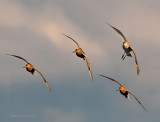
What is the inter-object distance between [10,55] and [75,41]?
9.35 meters

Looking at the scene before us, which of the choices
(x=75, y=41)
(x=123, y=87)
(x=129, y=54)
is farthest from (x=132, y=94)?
(x=75, y=41)

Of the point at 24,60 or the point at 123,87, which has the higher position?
the point at 24,60

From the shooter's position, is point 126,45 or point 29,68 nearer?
point 126,45

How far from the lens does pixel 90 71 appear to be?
164ft

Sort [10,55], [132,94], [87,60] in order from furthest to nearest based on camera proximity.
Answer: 1. [87,60]
2. [132,94]
3. [10,55]

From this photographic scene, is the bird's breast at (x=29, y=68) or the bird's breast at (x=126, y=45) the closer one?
the bird's breast at (x=126, y=45)

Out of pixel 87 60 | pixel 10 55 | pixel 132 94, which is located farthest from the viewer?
pixel 87 60

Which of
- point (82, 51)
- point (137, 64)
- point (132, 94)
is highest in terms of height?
point (82, 51)

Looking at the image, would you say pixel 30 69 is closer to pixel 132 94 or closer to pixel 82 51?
pixel 82 51

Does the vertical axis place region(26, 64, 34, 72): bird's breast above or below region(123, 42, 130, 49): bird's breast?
above

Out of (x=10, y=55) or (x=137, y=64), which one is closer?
(x=10, y=55)

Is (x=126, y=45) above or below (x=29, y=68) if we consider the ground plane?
below

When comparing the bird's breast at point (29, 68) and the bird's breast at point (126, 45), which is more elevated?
the bird's breast at point (29, 68)

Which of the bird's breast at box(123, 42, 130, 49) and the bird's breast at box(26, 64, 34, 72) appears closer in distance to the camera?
the bird's breast at box(123, 42, 130, 49)
